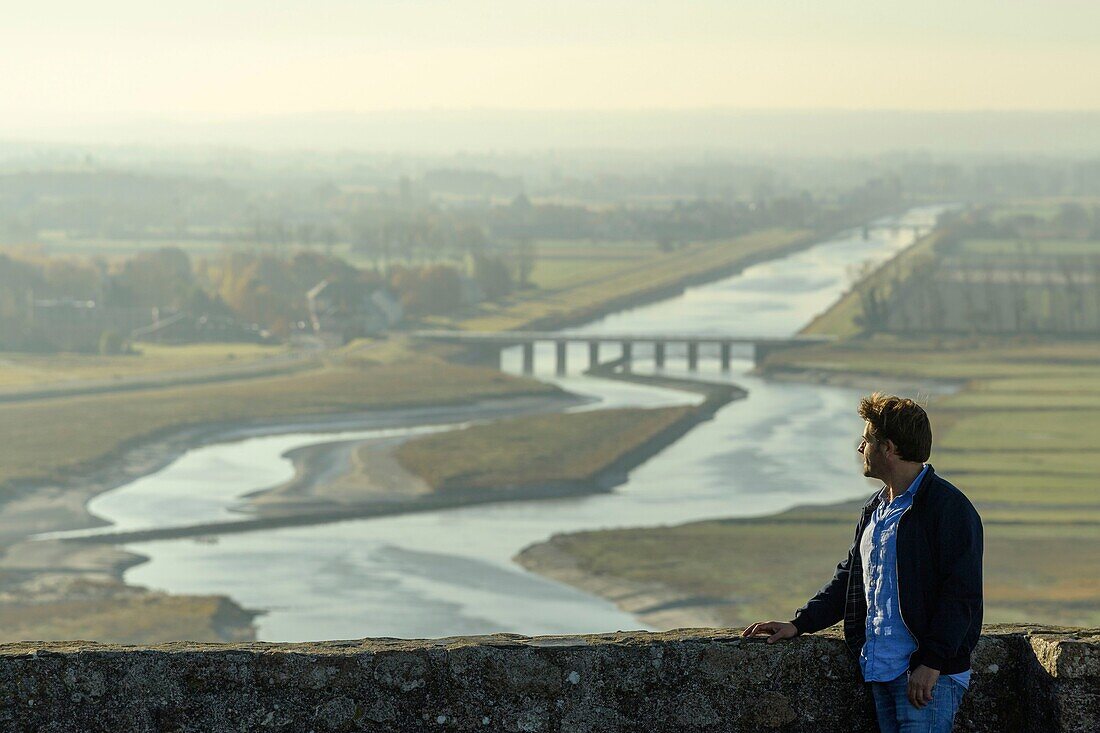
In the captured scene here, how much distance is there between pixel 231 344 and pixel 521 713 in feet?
297

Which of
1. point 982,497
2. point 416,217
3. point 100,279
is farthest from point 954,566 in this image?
point 416,217

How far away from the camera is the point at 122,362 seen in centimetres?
8375

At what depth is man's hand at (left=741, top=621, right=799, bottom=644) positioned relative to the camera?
449cm

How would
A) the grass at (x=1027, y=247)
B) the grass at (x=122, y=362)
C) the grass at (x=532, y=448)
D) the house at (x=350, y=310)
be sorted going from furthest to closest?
the grass at (x=1027, y=247), the house at (x=350, y=310), the grass at (x=122, y=362), the grass at (x=532, y=448)

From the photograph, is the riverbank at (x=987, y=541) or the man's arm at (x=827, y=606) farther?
the riverbank at (x=987, y=541)

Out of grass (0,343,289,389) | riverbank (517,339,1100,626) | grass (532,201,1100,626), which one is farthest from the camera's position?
grass (0,343,289,389)

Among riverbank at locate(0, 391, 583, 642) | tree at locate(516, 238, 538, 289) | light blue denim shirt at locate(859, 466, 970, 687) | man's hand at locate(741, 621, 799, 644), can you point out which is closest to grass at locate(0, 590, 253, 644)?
riverbank at locate(0, 391, 583, 642)

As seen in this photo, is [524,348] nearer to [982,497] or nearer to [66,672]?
[982,497]

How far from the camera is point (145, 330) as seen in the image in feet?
316

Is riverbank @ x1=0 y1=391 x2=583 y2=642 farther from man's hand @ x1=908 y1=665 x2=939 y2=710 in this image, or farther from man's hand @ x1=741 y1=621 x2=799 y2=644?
man's hand @ x1=908 y1=665 x2=939 y2=710

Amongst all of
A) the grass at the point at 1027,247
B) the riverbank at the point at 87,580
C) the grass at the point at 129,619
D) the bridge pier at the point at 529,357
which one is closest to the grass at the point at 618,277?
the bridge pier at the point at 529,357

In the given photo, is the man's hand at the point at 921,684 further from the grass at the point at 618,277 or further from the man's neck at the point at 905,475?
the grass at the point at 618,277

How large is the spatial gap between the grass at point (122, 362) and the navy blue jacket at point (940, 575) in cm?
7564

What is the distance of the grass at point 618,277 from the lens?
10331 centimetres
